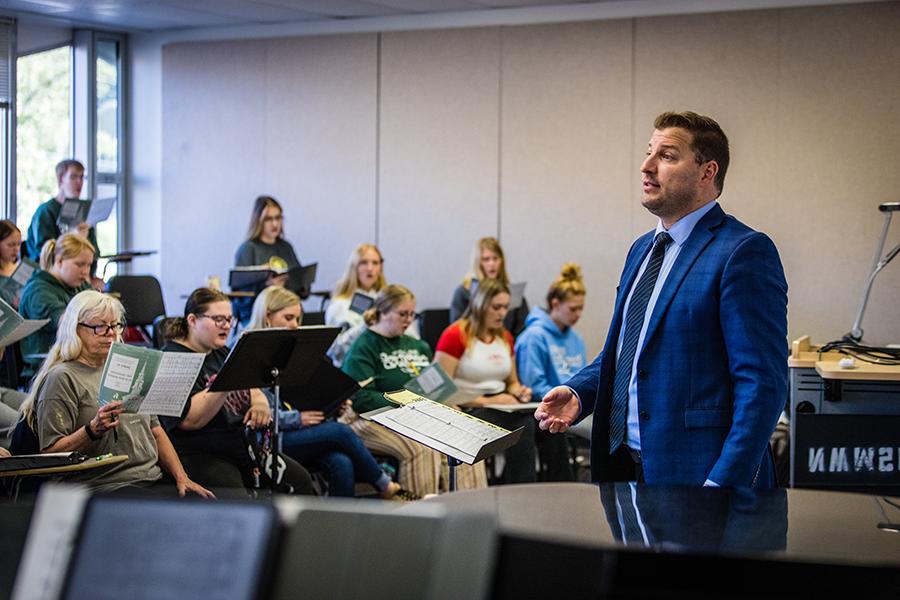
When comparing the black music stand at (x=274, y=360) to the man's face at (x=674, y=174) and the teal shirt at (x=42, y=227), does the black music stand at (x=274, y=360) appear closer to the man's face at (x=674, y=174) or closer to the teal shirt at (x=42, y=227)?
the man's face at (x=674, y=174)

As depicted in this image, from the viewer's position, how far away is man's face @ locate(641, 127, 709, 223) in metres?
2.66

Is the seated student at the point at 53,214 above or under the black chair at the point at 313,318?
above

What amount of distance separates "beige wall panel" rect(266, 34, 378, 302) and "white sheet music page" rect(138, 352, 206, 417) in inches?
209

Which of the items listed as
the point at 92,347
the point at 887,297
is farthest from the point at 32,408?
the point at 887,297

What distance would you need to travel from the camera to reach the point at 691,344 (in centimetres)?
257

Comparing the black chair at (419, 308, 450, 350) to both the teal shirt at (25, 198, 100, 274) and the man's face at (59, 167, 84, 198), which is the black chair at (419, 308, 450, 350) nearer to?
the teal shirt at (25, 198, 100, 274)

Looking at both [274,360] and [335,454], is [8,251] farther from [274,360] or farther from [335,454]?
[274,360]

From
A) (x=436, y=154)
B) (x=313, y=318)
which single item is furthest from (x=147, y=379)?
(x=436, y=154)

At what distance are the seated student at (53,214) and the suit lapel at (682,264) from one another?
6039mm

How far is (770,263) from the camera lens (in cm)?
255

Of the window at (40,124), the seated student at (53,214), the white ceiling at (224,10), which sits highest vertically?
the white ceiling at (224,10)

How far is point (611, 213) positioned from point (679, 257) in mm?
5724

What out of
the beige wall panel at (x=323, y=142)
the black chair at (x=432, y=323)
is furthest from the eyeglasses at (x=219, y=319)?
the beige wall panel at (x=323, y=142)

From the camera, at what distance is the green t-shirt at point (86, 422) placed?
147 inches
